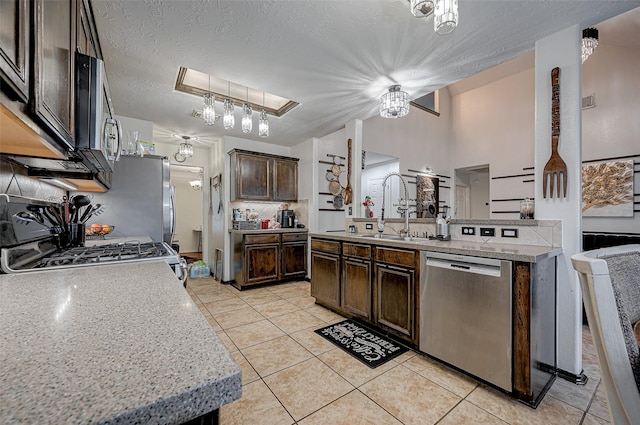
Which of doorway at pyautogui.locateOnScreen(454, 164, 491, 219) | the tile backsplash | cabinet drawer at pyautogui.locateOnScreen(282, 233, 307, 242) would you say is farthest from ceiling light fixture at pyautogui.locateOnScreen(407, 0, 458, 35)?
doorway at pyautogui.locateOnScreen(454, 164, 491, 219)

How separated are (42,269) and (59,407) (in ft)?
4.01

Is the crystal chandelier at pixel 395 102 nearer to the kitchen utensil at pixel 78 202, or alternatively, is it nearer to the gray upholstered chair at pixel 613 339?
the gray upholstered chair at pixel 613 339

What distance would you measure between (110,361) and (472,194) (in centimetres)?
832

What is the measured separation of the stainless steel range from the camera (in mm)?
1142

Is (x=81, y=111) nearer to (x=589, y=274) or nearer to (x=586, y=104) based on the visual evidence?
(x=589, y=274)

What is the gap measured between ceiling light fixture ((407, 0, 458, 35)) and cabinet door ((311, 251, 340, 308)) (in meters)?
2.16

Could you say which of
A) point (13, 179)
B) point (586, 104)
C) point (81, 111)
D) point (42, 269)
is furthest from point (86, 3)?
point (586, 104)

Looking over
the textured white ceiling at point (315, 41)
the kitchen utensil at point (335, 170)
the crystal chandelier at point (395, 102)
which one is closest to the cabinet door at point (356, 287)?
the crystal chandelier at point (395, 102)

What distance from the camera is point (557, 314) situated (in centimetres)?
188

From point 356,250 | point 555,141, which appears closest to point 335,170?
point 356,250

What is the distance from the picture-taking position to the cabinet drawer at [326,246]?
2.94 metres

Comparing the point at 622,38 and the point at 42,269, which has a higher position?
the point at 622,38

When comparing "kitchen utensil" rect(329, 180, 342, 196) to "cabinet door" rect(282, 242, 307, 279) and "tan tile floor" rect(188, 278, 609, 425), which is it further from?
"tan tile floor" rect(188, 278, 609, 425)

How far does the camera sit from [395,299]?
2.28 meters
